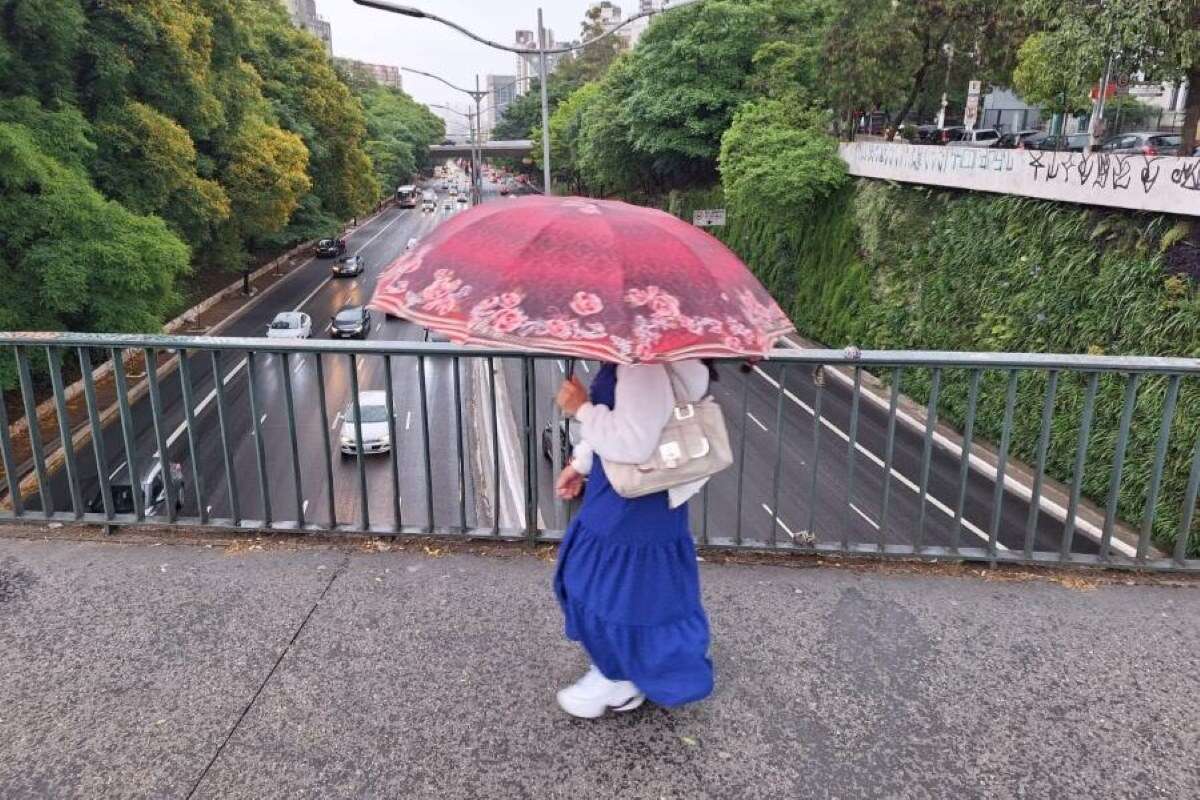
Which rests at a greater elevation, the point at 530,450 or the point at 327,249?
the point at 530,450

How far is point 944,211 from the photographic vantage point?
20.4m

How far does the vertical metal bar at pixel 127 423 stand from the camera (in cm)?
362

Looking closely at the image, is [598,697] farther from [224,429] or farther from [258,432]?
[224,429]

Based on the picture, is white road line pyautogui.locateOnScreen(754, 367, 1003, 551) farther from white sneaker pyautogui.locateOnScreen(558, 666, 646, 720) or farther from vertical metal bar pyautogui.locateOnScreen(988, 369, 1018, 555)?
white sneaker pyautogui.locateOnScreen(558, 666, 646, 720)

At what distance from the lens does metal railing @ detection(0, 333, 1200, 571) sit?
3.53m

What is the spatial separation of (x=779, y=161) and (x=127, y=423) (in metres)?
23.7

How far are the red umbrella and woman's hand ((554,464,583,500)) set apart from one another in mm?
588

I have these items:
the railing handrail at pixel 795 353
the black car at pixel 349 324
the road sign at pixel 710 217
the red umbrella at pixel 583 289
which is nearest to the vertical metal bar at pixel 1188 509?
the railing handrail at pixel 795 353

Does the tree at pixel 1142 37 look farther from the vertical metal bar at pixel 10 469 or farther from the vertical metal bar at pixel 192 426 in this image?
the vertical metal bar at pixel 10 469

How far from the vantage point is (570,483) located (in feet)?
8.64

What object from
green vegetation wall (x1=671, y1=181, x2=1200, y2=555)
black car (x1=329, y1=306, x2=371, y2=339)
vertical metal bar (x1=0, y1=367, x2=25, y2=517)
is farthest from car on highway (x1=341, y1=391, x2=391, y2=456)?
vertical metal bar (x1=0, y1=367, x2=25, y2=517)

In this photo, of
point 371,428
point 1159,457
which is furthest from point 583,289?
point 371,428

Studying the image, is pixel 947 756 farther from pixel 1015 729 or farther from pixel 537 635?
pixel 537 635

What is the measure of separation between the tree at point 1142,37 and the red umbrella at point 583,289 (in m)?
17.2
